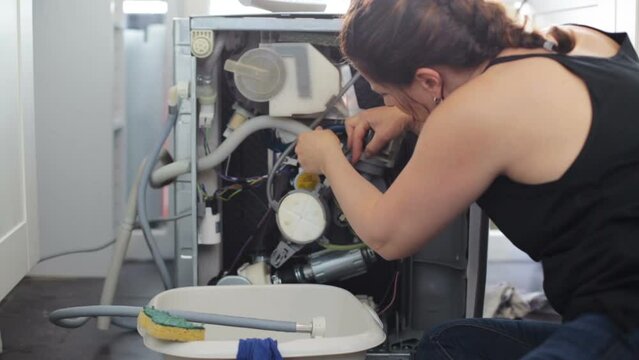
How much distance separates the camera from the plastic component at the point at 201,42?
4.94 feet

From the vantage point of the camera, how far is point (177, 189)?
5.38 feet

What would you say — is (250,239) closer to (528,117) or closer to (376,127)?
(376,127)

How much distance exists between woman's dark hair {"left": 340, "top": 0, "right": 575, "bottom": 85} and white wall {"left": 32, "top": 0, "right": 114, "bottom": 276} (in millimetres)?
1474

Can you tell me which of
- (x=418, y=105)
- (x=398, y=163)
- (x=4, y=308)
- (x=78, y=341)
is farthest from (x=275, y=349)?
(x=4, y=308)

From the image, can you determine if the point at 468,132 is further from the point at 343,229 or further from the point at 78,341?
the point at 78,341

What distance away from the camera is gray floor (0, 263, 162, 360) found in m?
1.83

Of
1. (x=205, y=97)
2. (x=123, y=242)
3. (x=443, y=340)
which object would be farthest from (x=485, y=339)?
(x=123, y=242)

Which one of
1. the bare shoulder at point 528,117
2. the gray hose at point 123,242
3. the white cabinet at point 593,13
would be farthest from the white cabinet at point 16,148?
the white cabinet at point 593,13

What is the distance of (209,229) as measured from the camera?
1.61 m

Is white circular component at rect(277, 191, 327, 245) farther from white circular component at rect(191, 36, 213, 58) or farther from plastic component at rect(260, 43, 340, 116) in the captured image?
white circular component at rect(191, 36, 213, 58)

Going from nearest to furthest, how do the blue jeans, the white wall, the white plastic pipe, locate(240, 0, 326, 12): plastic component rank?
the blue jeans, the white plastic pipe, locate(240, 0, 326, 12): plastic component, the white wall

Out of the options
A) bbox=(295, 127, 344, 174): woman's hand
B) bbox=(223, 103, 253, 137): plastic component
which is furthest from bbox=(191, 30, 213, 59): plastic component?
bbox=(295, 127, 344, 174): woman's hand

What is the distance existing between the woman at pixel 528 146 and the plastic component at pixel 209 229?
0.51 m

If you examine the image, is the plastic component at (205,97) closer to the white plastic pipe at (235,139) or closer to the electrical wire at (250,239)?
the white plastic pipe at (235,139)
